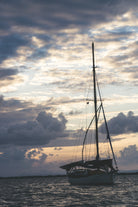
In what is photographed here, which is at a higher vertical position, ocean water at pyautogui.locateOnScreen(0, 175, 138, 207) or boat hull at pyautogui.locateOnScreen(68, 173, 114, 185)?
boat hull at pyautogui.locateOnScreen(68, 173, 114, 185)

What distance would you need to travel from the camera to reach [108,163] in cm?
6619

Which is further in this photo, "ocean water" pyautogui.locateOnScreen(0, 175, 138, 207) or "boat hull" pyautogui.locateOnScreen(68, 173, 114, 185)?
"boat hull" pyautogui.locateOnScreen(68, 173, 114, 185)

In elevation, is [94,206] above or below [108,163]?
below

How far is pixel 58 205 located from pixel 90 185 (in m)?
24.0

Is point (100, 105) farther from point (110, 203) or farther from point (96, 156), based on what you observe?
point (110, 203)

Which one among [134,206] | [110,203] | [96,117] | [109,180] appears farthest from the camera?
[96,117]

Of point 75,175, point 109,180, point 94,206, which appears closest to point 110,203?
point 94,206

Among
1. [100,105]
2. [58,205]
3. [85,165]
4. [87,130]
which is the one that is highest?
[100,105]

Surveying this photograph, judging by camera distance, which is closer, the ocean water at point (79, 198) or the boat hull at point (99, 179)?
the ocean water at point (79, 198)

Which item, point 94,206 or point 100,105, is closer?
point 94,206

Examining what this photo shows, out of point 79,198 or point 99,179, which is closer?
point 79,198

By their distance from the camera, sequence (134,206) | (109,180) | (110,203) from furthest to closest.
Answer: (109,180) → (110,203) → (134,206)

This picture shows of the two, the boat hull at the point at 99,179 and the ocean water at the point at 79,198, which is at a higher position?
the boat hull at the point at 99,179

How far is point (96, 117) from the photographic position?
71.3 m
